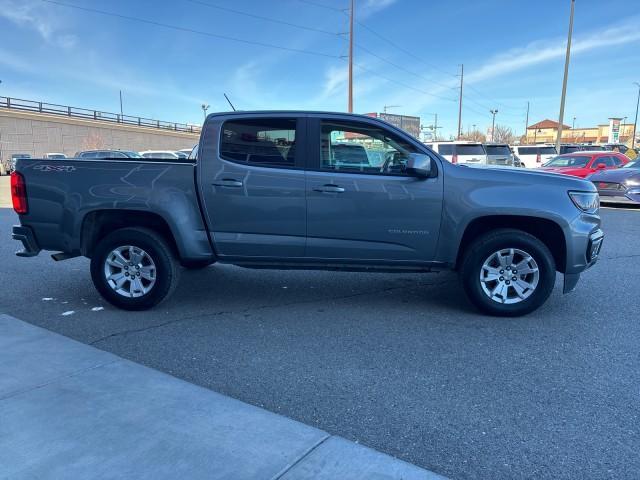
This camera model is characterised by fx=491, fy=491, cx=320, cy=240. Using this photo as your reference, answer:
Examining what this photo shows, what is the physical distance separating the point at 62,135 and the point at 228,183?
57.7m

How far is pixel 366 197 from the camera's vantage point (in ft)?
15.3

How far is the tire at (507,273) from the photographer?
4.61m

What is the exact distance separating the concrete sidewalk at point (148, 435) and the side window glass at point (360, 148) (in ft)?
8.34

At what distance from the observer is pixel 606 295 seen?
548 cm

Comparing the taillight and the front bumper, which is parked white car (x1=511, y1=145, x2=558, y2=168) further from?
the taillight

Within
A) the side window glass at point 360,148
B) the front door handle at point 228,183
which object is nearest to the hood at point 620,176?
the side window glass at point 360,148

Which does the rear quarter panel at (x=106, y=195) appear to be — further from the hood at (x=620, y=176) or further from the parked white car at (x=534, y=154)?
the parked white car at (x=534, y=154)

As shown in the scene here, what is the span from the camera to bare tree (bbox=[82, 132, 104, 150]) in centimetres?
5647

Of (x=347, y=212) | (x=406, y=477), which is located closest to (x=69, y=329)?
(x=347, y=212)

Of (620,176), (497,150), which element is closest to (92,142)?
(497,150)

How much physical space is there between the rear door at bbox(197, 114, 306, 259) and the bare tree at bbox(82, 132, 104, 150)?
57.6 metres

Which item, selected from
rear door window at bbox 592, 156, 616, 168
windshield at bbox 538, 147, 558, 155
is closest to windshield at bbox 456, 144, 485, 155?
rear door window at bbox 592, 156, 616, 168

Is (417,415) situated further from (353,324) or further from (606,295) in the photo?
(606,295)

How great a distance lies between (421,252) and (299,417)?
90.0 inches
